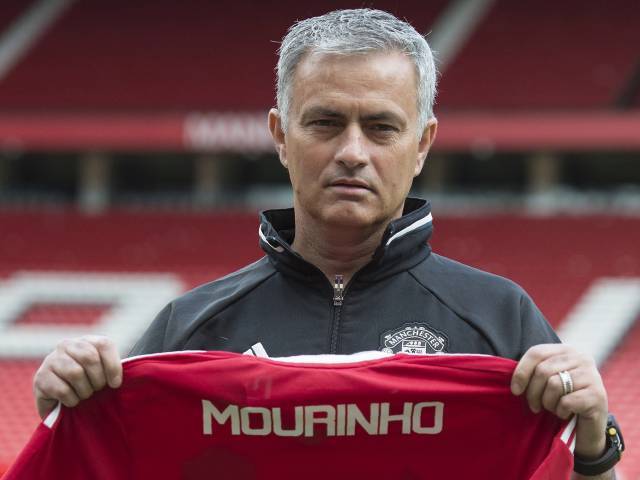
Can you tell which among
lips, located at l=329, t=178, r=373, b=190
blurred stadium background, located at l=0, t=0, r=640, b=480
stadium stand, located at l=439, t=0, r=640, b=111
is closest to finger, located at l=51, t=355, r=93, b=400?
lips, located at l=329, t=178, r=373, b=190

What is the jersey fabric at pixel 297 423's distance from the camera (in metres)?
1.87

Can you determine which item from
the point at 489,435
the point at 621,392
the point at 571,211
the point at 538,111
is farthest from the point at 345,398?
the point at 571,211

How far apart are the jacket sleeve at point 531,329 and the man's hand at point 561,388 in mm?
90

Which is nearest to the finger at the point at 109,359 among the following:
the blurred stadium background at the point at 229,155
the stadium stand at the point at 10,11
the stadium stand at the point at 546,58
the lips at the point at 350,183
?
the lips at the point at 350,183

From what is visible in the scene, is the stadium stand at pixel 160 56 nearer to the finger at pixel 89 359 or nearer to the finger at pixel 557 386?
the finger at pixel 89 359

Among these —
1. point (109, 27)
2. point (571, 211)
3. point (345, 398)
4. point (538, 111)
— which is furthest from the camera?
point (109, 27)

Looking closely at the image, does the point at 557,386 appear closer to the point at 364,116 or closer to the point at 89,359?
the point at 364,116

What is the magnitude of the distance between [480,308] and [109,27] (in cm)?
1141

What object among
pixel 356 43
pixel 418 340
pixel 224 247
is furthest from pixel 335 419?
pixel 224 247

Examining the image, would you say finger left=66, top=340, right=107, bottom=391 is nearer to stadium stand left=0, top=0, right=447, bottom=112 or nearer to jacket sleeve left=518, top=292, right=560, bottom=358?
jacket sleeve left=518, top=292, right=560, bottom=358

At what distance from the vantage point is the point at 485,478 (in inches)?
75.4

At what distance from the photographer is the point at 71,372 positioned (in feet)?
5.88

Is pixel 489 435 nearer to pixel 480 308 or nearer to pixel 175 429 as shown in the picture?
pixel 480 308

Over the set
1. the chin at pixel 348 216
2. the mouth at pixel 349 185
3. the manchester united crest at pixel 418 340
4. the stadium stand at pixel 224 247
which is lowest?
the stadium stand at pixel 224 247
